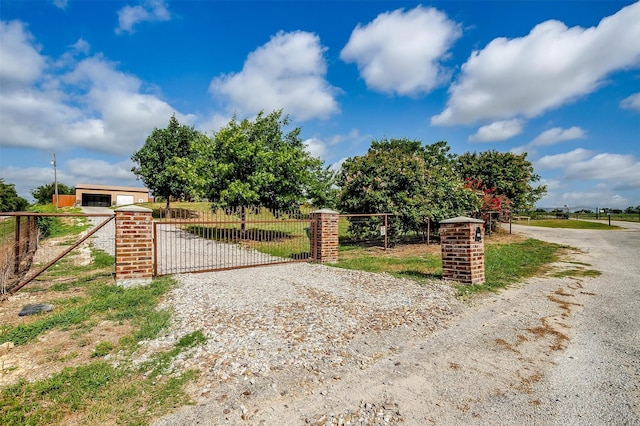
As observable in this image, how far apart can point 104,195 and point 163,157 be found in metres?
28.7

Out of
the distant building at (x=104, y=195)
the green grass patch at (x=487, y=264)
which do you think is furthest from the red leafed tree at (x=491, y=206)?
the distant building at (x=104, y=195)

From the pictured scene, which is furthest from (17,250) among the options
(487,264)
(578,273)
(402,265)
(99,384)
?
(578,273)

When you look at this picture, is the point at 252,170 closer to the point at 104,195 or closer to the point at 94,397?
the point at 94,397

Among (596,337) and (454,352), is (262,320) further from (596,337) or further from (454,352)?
(596,337)

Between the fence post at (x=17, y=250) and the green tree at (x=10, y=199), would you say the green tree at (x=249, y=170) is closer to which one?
the fence post at (x=17, y=250)

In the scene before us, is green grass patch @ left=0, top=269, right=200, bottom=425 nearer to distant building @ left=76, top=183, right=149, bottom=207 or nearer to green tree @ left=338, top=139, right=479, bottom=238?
green tree @ left=338, top=139, right=479, bottom=238

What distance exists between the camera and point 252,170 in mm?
14398

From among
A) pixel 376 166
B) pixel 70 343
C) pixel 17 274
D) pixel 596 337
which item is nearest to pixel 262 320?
pixel 70 343

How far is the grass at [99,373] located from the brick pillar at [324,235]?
5.07m

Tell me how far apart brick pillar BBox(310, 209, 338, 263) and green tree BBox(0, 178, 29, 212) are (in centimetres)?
4355

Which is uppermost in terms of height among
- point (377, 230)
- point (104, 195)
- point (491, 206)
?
point (104, 195)

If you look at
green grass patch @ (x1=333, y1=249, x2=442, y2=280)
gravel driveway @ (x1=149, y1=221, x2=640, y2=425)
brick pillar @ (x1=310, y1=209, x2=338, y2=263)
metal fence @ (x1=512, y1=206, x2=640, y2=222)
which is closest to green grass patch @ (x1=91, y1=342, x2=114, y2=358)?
gravel driveway @ (x1=149, y1=221, x2=640, y2=425)

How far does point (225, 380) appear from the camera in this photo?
3.12 metres

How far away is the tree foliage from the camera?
13727 mm
